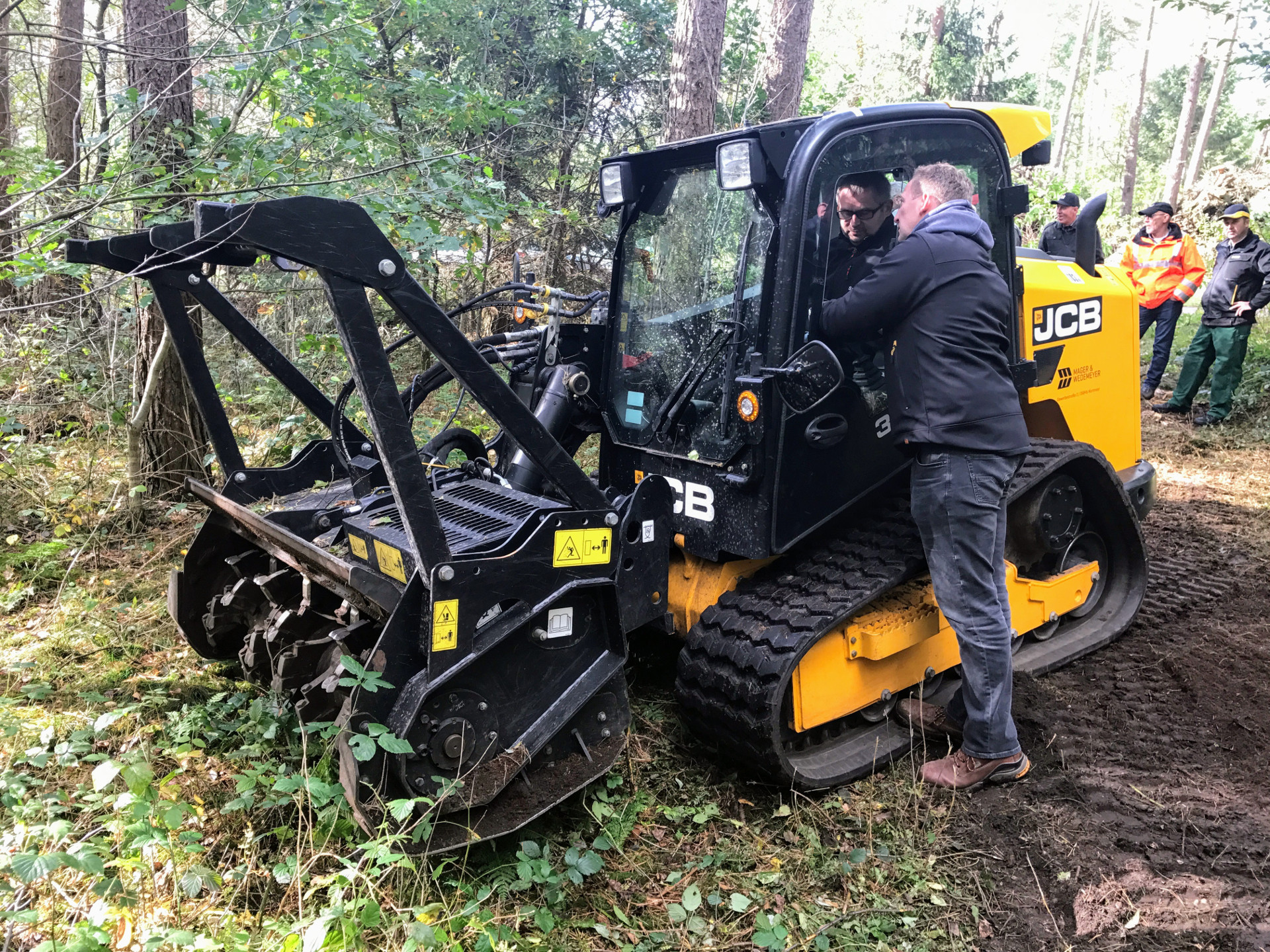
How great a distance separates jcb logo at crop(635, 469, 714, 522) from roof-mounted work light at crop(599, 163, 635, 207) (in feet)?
4.17

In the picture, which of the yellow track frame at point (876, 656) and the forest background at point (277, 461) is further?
the yellow track frame at point (876, 656)

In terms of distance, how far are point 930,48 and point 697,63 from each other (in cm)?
1195

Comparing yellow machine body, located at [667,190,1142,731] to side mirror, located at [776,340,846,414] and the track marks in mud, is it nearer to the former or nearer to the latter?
the track marks in mud

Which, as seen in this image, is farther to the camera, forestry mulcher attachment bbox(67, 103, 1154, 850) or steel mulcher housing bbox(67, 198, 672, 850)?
forestry mulcher attachment bbox(67, 103, 1154, 850)

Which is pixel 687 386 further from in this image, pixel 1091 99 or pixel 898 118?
pixel 1091 99

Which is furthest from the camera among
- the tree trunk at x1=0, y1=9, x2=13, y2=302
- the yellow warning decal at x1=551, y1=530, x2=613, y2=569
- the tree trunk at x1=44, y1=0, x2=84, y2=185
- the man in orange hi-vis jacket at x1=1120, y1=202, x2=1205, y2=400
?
the man in orange hi-vis jacket at x1=1120, y1=202, x2=1205, y2=400

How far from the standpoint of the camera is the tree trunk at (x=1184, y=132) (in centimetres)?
2109

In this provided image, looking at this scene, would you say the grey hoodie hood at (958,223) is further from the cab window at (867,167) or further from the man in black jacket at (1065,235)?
the man in black jacket at (1065,235)

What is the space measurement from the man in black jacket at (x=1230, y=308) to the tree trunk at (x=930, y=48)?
8330mm

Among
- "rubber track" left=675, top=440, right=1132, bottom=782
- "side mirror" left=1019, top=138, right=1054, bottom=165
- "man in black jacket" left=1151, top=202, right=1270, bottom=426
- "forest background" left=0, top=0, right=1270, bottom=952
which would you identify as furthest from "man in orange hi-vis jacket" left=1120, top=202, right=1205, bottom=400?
"rubber track" left=675, top=440, right=1132, bottom=782

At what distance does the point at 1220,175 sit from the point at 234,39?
19089 mm

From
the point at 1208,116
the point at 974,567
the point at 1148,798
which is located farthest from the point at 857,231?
the point at 1208,116

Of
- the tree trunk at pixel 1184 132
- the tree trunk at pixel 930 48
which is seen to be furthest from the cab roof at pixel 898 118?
the tree trunk at pixel 1184 132

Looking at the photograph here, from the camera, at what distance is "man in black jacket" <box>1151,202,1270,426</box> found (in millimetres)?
8531
